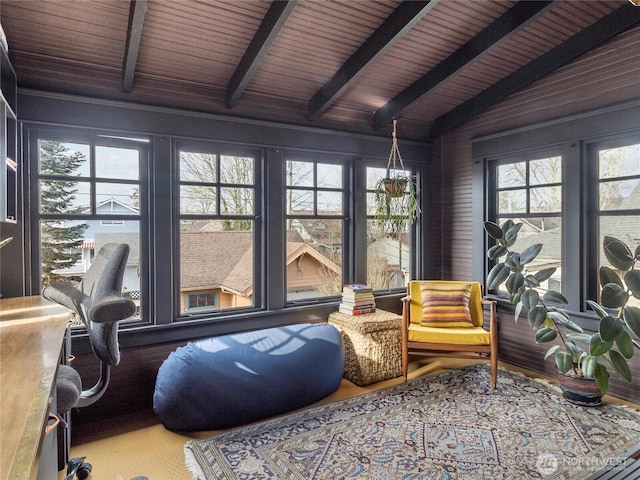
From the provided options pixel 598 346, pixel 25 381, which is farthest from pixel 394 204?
pixel 25 381

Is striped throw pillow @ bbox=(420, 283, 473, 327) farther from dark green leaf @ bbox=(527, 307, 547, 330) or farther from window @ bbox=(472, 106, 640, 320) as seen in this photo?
window @ bbox=(472, 106, 640, 320)

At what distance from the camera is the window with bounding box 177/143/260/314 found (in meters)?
3.36

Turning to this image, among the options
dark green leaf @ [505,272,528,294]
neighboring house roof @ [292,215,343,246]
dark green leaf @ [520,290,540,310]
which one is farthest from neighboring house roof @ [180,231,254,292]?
dark green leaf @ [520,290,540,310]

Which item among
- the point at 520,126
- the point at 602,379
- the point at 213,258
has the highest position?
the point at 520,126

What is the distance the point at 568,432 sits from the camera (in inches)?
102

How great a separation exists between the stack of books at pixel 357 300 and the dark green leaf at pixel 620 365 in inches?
74.1

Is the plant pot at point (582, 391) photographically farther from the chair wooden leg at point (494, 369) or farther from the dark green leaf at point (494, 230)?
the dark green leaf at point (494, 230)

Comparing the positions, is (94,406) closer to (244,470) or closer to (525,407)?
(244,470)

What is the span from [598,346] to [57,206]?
12.8ft

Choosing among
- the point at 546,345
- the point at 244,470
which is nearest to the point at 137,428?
the point at 244,470

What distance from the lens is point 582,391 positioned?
9.79 ft

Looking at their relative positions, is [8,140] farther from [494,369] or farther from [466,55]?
[494,369]

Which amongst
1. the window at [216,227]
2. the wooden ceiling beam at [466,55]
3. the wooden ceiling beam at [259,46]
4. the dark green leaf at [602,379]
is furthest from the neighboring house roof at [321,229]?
the dark green leaf at [602,379]

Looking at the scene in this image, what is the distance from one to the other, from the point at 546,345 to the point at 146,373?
11.4 feet
